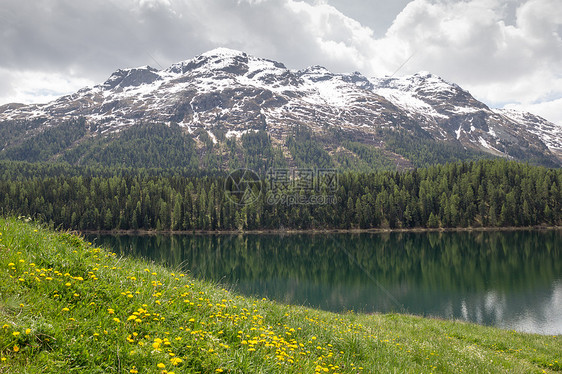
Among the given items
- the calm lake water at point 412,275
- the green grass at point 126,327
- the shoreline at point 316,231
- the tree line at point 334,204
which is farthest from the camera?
the tree line at point 334,204

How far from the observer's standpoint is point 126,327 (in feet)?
20.4

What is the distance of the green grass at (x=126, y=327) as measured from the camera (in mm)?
5219

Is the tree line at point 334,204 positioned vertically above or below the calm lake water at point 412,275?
above

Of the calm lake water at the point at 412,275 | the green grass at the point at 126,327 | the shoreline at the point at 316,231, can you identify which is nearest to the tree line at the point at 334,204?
the shoreline at the point at 316,231

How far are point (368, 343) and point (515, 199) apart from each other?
516 ft

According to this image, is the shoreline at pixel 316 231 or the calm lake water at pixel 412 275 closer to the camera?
the calm lake water at pixel 412 275

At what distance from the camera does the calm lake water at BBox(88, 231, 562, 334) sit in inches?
1597

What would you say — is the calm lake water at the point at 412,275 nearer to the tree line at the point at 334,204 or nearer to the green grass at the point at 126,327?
the green grass at the point at 126,327

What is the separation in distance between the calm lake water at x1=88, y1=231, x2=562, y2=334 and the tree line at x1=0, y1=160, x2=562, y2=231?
89.4 ft

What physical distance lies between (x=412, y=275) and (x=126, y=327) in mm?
65880

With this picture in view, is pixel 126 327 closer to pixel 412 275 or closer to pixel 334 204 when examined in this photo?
pixel 412 275

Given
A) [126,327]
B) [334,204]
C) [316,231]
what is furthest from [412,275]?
[334,204]

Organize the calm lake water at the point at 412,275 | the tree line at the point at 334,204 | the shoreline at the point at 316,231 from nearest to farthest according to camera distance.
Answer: the calm lake water at the point at 412,275, the shoreline at the point at 316,231, the tree line at the point at 334,204

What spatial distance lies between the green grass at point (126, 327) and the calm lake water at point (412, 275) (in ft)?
25.7
